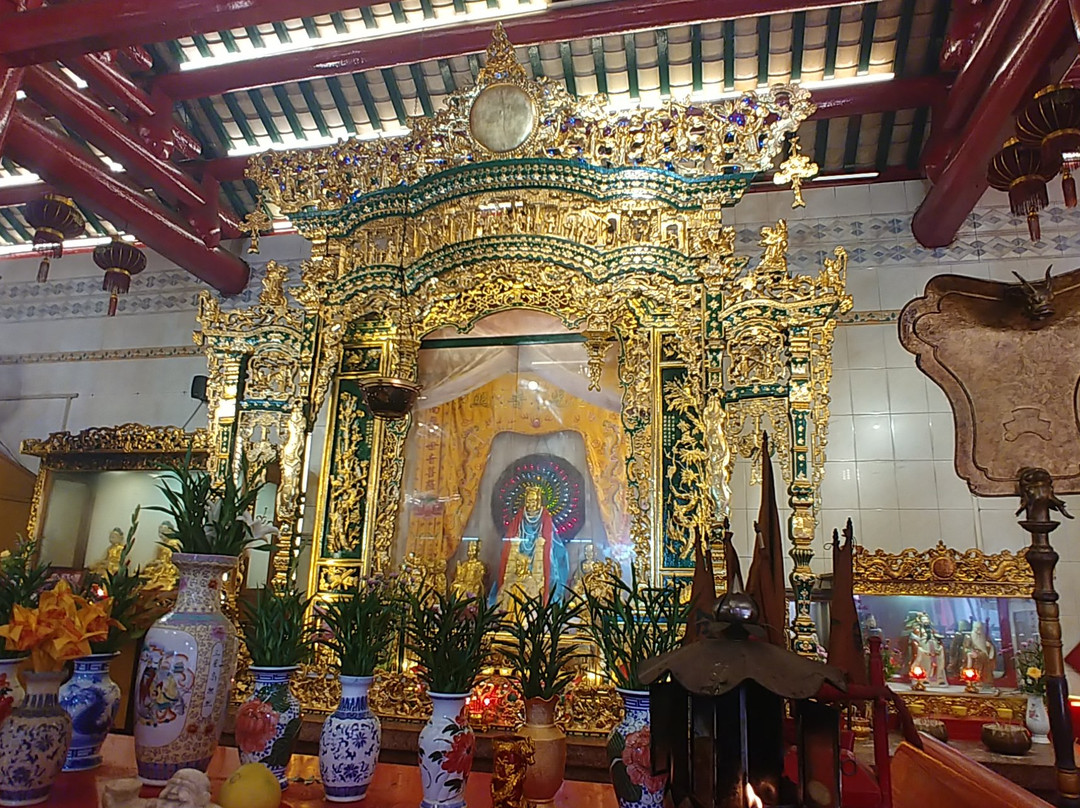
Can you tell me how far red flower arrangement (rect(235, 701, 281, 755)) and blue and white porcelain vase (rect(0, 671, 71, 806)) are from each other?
383 mm

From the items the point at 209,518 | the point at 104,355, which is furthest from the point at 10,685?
the point at 104,355

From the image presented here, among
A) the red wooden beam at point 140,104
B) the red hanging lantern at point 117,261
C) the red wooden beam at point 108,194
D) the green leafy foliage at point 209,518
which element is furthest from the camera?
the red hanging lantern at point 117,261

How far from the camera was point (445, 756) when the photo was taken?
1631mm

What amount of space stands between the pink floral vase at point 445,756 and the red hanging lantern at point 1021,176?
138 inches

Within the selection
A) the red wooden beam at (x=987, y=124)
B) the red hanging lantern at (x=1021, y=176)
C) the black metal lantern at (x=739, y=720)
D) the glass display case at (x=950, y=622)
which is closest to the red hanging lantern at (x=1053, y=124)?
the red hanging lantern at (x=1021, y=176)

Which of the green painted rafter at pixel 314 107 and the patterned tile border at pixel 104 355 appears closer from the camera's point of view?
the green painted rafter at pixel 314 107

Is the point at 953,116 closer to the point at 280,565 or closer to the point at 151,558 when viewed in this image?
the point at 280,565

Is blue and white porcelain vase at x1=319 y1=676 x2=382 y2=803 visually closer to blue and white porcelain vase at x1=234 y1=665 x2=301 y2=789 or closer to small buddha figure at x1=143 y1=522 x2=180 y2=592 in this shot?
blue and white porcelain vase at x1=234 y1=665 x2=301 y2=789

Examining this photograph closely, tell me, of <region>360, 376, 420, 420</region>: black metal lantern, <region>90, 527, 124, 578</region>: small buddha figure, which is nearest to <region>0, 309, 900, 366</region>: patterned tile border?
<region>90, 527, 124, 578</region>: small buddha figure

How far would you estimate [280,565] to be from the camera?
3.78 metres

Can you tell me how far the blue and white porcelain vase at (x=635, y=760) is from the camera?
61.8 inches

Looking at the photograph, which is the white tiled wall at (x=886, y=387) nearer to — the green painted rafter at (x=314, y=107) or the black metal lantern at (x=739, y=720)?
the green painted rafter at (x=314, y=107)

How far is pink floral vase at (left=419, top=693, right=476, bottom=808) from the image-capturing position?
63.7 inches

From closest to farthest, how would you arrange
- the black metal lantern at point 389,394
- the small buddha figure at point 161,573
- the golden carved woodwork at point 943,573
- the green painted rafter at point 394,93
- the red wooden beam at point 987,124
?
1. the red wooden beam at point 987,124
2. the black metal lantern at point 389,394
3. the golden carved woodwork at point 943,573
4. the small buddha figure at point 161,573
5. the green painted rafter at point 394,93
